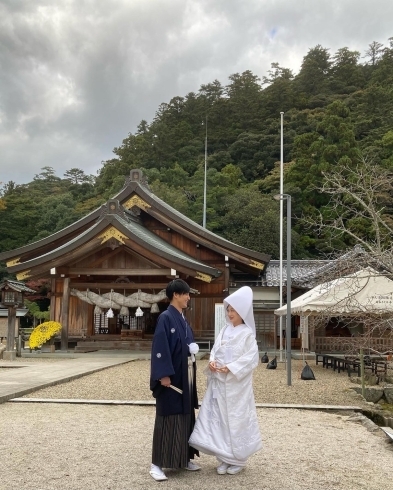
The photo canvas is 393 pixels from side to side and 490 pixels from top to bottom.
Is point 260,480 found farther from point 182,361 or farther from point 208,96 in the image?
point 208,96

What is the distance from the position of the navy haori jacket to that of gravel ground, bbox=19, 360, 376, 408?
423 cm

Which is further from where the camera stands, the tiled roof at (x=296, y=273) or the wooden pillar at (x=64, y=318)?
the tiled roof at (x=296, y=273)

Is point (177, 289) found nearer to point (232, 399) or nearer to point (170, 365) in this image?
point (170, 365)

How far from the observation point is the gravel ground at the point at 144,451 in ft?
12.5

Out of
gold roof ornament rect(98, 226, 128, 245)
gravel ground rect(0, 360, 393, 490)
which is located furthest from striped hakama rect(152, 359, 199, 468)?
gold roof ornament rect(98, 226, 128, 245)

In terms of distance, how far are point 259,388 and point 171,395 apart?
572 cm

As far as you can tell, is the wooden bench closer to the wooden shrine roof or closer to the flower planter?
the wooden shrine roof

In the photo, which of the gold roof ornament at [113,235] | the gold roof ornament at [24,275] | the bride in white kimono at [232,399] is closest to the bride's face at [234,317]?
the bride in white kimono at [232,399]

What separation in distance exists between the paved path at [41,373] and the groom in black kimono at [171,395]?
421cm

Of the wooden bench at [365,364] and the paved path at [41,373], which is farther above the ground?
the wooden bench at [365,364]

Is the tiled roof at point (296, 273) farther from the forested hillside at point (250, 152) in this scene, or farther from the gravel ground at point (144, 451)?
the gravel ground at point (144, 451)

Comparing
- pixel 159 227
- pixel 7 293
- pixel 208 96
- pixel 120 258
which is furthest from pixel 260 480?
pixel 208 96

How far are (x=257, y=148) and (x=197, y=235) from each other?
32354 mm

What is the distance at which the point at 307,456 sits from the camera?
465 centimetres
